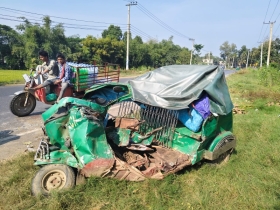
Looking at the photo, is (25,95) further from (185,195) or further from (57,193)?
(185,195)

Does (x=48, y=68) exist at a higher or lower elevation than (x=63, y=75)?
higher

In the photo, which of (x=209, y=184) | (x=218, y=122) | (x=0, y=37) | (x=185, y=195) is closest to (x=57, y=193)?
(x=185, y=195)

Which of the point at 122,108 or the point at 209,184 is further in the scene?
the point at 122,108

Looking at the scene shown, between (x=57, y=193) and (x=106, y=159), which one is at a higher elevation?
(x=106, y=159)

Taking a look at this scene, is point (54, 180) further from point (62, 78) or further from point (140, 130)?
point (62, 78)

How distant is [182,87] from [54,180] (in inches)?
93.2

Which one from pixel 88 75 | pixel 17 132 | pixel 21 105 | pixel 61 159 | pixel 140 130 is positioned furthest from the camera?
pixel 88 75

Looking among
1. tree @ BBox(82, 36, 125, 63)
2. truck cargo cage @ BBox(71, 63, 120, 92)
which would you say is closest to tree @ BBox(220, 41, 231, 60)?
tree @ BBox(82, 36, 125, 63)

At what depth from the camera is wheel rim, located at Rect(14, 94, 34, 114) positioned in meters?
6.75

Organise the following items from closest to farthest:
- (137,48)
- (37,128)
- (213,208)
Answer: (213,208)
(37,128)
(137,48)

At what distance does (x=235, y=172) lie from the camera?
4152 millimetres

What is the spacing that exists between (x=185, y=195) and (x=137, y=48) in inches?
1594

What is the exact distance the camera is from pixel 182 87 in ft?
13.1

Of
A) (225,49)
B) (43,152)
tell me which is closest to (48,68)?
(43,152)
